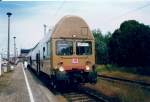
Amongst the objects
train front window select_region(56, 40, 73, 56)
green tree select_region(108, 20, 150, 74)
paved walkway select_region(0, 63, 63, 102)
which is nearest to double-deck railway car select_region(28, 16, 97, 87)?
train front window select_region(56, 40, 73, 56)

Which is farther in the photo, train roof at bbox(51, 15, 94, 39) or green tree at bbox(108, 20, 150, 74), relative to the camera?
green tree at bbox(108, 20, 150, 74)

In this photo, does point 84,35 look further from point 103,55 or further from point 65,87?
point 103,55

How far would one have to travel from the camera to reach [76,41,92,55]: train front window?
1842 centimetres

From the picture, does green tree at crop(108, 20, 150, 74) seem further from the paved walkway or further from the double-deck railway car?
the double-deck railway car

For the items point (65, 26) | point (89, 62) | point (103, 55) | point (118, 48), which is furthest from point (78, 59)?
point (103, 55)

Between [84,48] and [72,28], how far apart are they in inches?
51.0

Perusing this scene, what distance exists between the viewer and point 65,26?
18641 mm

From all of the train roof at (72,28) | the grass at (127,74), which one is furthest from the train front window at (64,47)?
the grass at (127,74)

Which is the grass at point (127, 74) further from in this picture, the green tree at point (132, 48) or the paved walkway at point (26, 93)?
the paved walkway at point (26, 93)

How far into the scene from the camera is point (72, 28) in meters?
18.7

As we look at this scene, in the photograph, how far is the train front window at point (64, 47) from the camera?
18062mm

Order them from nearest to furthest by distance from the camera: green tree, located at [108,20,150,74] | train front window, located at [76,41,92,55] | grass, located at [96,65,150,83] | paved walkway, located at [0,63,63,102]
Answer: paved walkway, located at [0,63,63,102] → train front window, located at [76,41,92,55] → grass, located at [96,65,150,83] → green tree, located at [108,20,150,74]

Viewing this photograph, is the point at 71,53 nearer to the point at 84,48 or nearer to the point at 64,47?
the point at 64,47

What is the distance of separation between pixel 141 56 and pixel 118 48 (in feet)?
26.5
